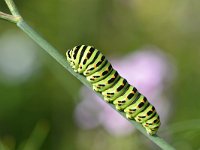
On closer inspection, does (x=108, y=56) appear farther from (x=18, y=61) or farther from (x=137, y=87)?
(x=137, y=87)

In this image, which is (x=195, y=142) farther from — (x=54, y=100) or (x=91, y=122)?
(x=54, y=100)

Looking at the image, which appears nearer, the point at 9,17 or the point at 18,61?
the point at 9,17

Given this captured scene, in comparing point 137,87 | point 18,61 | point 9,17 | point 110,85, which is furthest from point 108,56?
point 9,17

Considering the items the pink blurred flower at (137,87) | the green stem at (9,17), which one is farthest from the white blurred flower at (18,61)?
the green stem at (9,17)

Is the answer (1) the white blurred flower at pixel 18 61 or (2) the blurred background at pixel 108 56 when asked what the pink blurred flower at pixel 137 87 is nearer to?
(2) the blurred background at pixel 108 56

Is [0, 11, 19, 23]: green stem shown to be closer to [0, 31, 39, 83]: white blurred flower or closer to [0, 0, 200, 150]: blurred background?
[0, 0, 200, 150]: blurred background

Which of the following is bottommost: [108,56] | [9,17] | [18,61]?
[9,17]

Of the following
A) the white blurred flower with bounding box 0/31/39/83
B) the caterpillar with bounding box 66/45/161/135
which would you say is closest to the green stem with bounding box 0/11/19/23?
the caterpillar with bounding box 66/45/161/135
